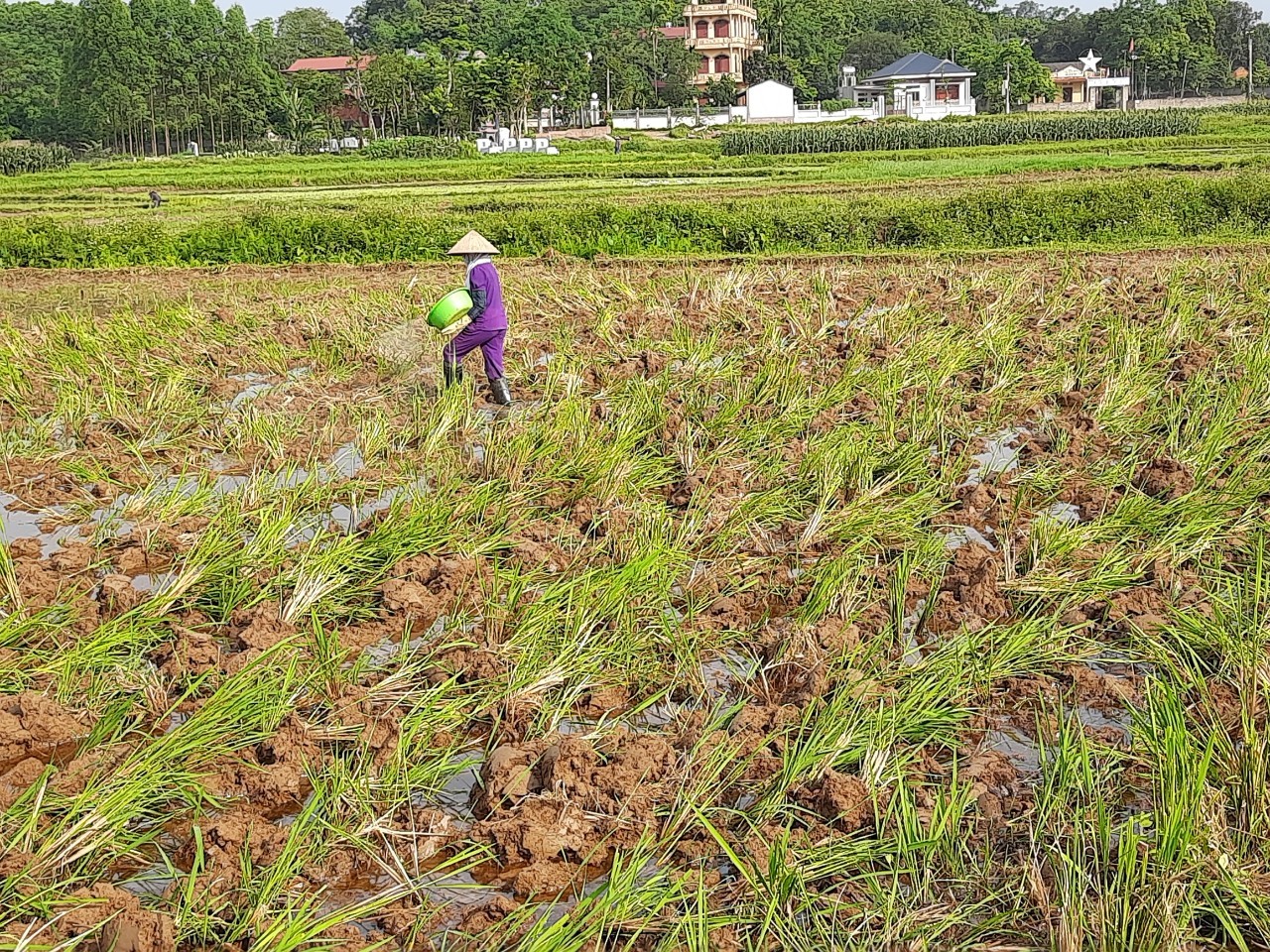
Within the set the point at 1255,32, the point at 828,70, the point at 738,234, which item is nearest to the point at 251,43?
the point at 828,70

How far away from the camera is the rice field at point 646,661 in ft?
8.30

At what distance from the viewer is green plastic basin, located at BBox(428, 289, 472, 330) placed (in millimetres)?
6871

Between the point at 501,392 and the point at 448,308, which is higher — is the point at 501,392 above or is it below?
below

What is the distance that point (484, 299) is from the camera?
7.00 metres

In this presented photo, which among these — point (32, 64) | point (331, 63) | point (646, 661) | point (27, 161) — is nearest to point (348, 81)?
point (331, 63)

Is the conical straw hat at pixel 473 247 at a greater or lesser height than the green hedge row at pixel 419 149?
lesser

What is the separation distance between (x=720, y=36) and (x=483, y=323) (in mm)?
70517

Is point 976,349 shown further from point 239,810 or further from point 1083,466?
point 239,810

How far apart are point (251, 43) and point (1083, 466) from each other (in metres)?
54.9

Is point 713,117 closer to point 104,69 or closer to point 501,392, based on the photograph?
point 104,69

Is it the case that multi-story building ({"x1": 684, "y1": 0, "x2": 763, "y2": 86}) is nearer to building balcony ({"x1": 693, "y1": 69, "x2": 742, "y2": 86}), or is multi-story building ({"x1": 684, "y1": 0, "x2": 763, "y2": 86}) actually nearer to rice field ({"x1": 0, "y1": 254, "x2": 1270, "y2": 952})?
building balcony ({"x1": 693, "y1": 69, "x2": 742, "y2": 86})

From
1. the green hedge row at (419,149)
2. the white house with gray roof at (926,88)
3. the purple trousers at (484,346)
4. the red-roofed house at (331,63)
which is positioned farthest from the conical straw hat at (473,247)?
the red-roofed house at (331,63)

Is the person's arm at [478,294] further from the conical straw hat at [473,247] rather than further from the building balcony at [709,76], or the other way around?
the building balcony at [709,76]

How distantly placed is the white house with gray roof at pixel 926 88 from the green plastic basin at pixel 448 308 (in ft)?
173
